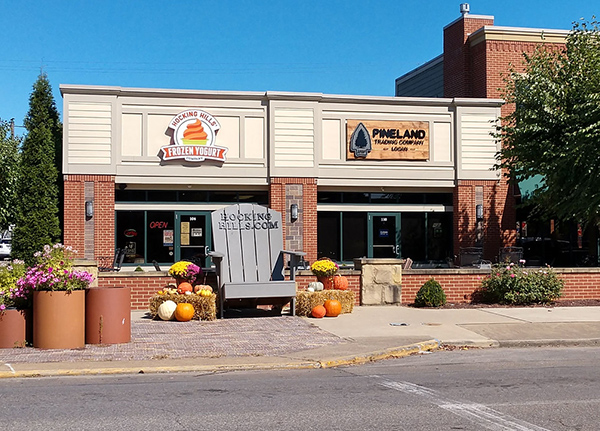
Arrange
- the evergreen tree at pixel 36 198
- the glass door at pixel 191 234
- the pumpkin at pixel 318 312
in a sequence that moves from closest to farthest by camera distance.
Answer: the pumpkin at pixel 318 312, the evergreen tree at pixel 36 198, the glass door at pixel 191 234

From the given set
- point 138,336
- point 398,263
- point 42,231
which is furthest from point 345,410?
point 42,231

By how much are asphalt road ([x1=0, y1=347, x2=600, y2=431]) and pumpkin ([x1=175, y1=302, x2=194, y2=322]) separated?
4.09 metres

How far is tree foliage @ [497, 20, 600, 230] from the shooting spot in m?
16.8

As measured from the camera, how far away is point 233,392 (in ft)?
24.6

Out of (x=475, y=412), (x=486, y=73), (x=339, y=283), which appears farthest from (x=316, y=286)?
(x=486, y=73)

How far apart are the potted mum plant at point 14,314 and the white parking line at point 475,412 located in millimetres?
5480

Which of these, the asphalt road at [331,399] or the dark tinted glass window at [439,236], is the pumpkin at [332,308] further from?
the dark tinted glass window at [439,236]

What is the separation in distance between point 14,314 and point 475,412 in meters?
6.71

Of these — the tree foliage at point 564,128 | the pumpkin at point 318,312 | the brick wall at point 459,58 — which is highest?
the brick wall at point 459,58

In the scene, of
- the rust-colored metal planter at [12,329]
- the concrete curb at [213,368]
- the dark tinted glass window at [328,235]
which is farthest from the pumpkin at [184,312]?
the dark tinted glass window at [328,235]

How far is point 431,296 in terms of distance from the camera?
14977 millimetres

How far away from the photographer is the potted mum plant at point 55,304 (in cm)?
991

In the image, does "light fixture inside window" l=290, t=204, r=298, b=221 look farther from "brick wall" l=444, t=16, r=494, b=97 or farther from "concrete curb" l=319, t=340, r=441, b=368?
"concrete curb" l=319, t=340, r=441, b=368

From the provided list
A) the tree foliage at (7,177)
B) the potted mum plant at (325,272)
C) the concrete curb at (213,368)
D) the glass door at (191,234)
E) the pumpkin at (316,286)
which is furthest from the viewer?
the tree foliage at (7,177)
